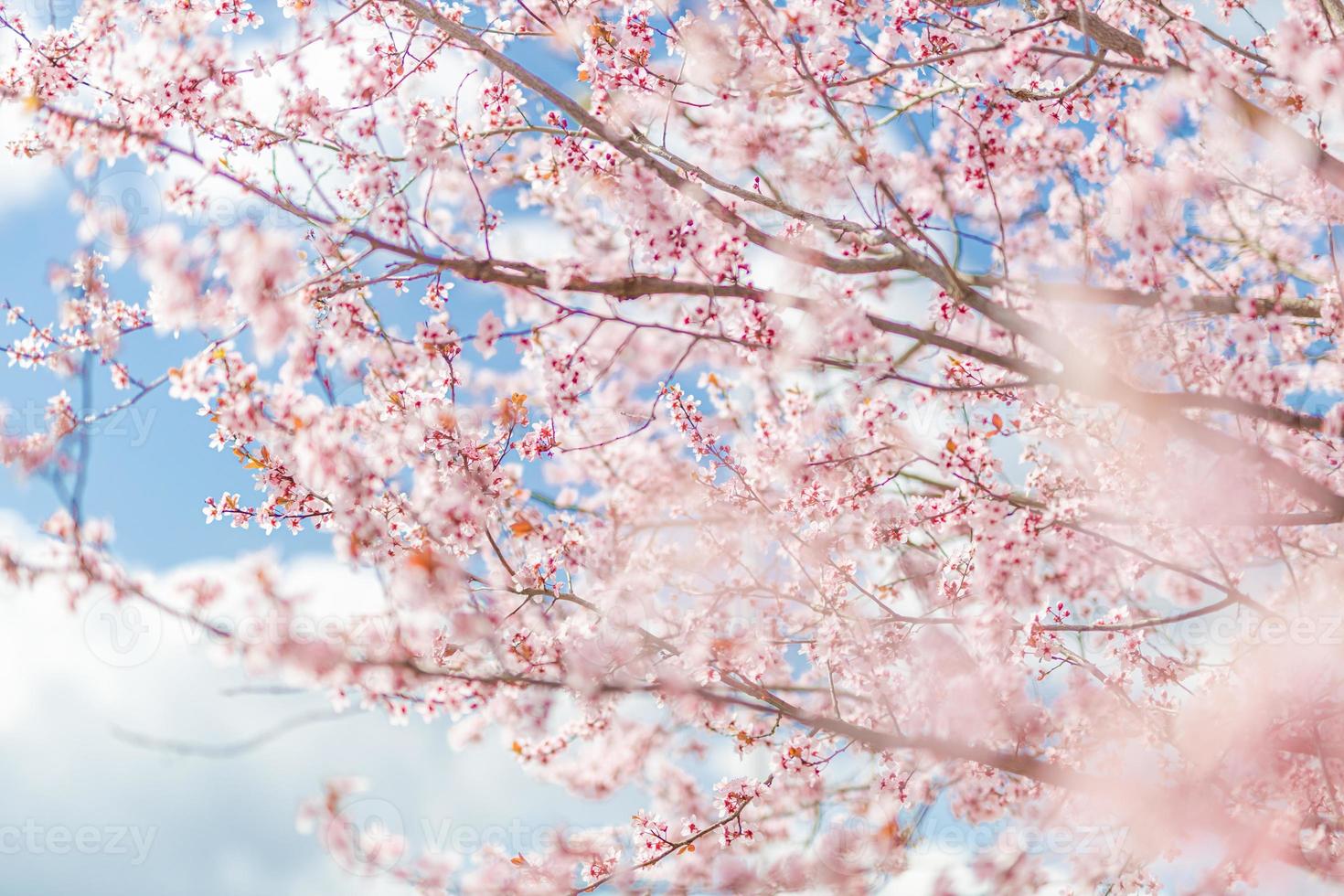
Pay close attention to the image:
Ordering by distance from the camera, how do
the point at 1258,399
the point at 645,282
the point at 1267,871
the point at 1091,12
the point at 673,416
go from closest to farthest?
the point at 645,282 → the point at 1258,399 → the point at 1267,871 → the point at 1091,12 → the point at 673,416

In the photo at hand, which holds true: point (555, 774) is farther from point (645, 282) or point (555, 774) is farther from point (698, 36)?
point (698, 36)

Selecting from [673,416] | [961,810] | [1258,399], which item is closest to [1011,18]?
[1258,399]

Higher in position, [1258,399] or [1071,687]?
[1258,399]

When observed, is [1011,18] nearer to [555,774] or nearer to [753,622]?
[753,622]

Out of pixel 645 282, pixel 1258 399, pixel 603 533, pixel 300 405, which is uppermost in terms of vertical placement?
pixel 603 533

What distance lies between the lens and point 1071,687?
18.1 ft

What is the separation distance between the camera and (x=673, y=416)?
5.69 metres

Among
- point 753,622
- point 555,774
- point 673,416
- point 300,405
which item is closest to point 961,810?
point 753,622

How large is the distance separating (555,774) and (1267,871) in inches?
184

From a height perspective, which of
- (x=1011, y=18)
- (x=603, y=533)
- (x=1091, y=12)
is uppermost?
(x=1011, y=18)

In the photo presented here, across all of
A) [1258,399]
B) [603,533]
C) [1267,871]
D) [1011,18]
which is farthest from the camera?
[603,533]

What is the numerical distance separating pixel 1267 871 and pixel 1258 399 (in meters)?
2.34

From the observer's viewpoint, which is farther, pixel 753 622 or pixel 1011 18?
pixel 753 622

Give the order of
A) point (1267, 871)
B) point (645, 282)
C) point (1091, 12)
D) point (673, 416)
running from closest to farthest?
point (645, 282) → point (1267, 871) → point (1091, 12) → point (673, 416)
